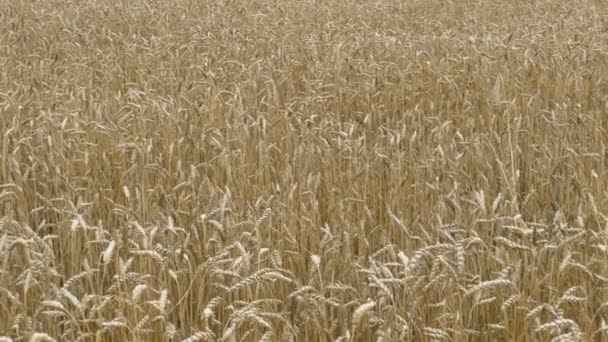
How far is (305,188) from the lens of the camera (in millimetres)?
2854

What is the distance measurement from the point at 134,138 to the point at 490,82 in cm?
231

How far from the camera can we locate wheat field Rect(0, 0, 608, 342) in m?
1.86

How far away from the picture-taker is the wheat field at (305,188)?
73.3 inches

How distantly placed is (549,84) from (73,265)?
3.37 m

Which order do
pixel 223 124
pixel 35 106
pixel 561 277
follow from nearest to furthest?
1. pixel 561 277
2. pixel 223 124
3. pixel 35 106

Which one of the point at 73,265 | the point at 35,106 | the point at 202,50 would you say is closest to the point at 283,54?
the point at 202,50

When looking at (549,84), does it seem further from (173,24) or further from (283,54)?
(173,24)

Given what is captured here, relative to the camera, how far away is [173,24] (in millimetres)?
7629

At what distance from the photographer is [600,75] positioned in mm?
4711

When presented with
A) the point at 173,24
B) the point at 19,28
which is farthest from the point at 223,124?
the point at 173,24

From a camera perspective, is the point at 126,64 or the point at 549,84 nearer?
the point at 549,84

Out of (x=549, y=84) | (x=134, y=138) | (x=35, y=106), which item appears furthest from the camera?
(x=549, y=84)

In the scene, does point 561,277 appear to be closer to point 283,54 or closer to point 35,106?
point 35,106

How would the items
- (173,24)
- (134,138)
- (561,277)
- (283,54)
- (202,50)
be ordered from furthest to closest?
(173,24) → (202,50) → (283,54) → (134,138) → (561,277)
